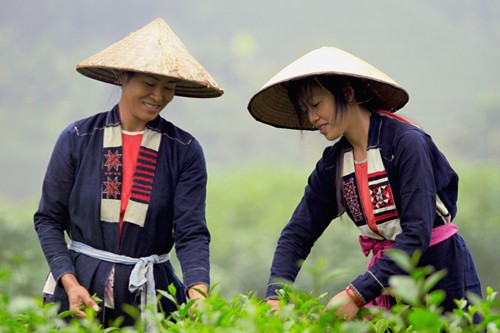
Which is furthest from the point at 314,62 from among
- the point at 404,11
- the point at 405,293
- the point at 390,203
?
the point at 404,11

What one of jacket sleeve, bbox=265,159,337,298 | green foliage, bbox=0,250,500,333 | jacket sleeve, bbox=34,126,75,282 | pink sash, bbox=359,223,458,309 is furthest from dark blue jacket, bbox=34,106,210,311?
green foliage, bbox=0,250,500,333

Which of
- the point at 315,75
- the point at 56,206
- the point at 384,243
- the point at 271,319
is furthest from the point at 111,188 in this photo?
the point at 271,319

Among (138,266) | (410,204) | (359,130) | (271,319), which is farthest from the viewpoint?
(138,266)

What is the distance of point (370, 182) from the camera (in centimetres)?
242

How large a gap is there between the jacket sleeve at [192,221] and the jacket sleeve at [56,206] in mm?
357

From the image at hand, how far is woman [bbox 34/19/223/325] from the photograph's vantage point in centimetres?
257

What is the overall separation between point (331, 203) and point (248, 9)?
31991 mm

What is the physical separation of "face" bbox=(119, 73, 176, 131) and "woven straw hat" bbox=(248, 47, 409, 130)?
0.30 metres

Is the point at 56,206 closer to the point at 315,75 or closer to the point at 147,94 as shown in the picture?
the point at 147,94

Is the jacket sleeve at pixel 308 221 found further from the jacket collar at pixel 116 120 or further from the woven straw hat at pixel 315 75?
the jacket collar at pixel 116 120

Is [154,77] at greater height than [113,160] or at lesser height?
greater

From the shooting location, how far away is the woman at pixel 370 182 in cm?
223

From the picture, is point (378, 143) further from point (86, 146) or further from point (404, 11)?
point (404, 11)

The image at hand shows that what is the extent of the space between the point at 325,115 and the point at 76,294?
920mm
